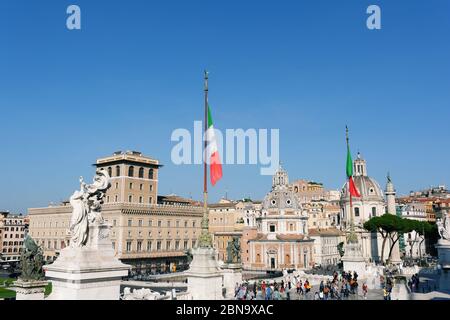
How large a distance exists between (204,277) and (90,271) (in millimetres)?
8363

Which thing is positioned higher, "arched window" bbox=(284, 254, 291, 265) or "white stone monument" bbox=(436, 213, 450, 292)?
"white stone monument" bbox=(436, 213, 450, 292)

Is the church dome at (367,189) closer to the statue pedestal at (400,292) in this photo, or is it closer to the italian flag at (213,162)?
the statue pedestal at (400,292)

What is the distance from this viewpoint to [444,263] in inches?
794

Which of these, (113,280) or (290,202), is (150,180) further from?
(113,280)

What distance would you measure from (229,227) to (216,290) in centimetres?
6259

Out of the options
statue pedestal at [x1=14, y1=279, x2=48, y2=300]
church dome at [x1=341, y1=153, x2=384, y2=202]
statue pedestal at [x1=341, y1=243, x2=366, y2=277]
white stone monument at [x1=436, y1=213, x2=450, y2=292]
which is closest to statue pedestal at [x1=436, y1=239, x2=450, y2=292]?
white stone monument at [x1=436, y1=213, x2=450, y2=292]

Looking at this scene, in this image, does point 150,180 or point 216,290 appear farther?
point 150,180

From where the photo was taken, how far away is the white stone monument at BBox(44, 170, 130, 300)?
8805 mm

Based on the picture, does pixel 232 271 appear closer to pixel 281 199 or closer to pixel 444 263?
pixel 444 263

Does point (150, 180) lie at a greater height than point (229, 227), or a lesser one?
greater

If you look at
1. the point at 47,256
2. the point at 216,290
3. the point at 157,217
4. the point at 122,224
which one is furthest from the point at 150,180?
the point at 216,290

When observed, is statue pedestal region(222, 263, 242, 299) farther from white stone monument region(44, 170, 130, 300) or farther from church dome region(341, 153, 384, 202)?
church dome region(341, 153, 384, 202)

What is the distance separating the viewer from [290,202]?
2825 inches
